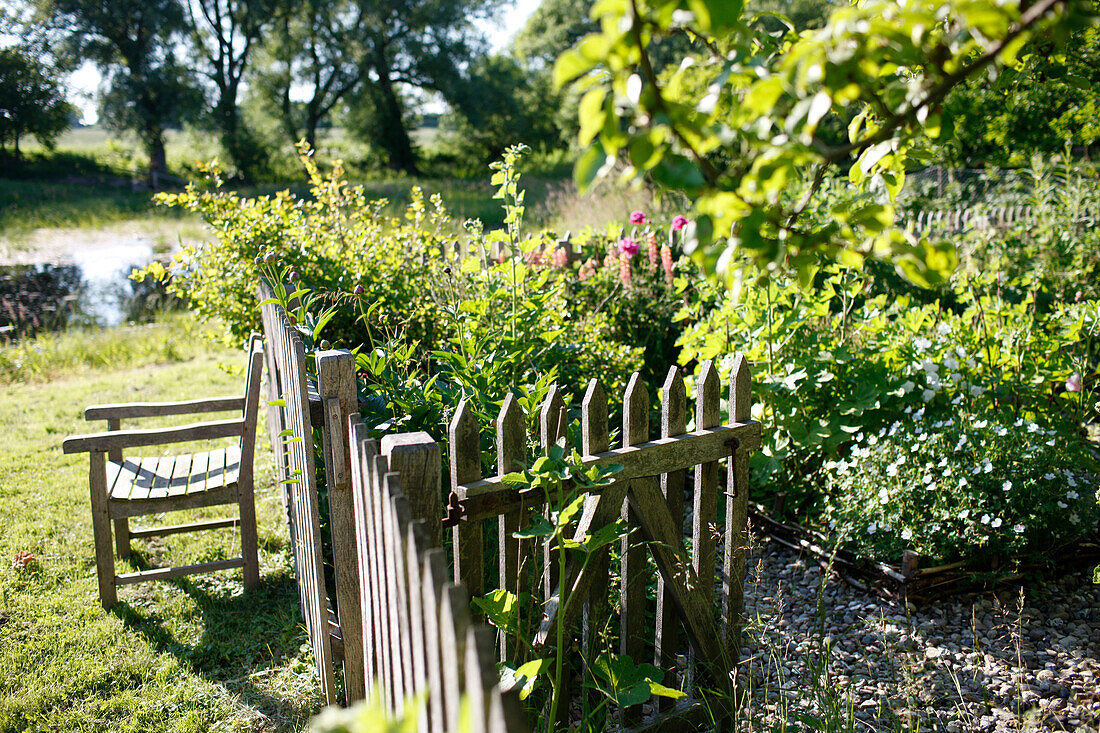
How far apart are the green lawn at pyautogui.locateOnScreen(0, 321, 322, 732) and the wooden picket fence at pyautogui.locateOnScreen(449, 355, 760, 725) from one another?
3.84ft

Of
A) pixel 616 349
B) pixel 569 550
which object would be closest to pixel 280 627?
pixel 569 550

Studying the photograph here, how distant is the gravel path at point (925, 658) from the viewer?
86.4 inches

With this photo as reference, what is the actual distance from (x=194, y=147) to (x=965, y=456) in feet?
109

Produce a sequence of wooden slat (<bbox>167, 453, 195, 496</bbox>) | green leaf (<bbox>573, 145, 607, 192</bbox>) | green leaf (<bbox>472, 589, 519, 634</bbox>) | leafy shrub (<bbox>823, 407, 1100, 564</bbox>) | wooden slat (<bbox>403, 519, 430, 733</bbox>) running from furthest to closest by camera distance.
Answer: wooden slat (<bbox>167, 453, 195, 496</bbox>) < leafy shrub (<bbox>823, 407, 1100, 564</bbox>) < green leaf (<bbox>472, 589, 519, 634</bbox>) < wooden slat (<bbox>403, 519, 430, 733</bbox>) < green leaf (<bbox>573, 145, 607, 192</bbox>)

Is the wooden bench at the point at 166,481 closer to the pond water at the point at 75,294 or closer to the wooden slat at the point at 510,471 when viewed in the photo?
the wooden slat at the point at 510,471

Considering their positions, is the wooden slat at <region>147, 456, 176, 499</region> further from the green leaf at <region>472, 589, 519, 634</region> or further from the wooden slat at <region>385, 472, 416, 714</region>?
the wooden slat at <region>385, 472, 416, 714</region>

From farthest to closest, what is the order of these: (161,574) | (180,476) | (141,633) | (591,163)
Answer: (180,476), (161,574), (141,633), (591,163)

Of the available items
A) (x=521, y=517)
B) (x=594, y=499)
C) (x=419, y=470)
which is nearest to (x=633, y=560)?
(x=594, y=499)

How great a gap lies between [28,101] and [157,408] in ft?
103

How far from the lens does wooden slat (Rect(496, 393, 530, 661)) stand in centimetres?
180

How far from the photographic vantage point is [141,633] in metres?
2.98

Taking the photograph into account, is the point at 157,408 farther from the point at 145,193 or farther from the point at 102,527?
the point at 145,193

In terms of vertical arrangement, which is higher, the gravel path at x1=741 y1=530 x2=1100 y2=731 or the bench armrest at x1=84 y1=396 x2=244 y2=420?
the bench armrest at x1=84 y1=396 x2=244 y2=420

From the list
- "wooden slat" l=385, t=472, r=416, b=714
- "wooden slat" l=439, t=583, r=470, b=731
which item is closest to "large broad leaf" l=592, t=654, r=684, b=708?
"wooden slat" l=385, t=472, r=416, b=714
